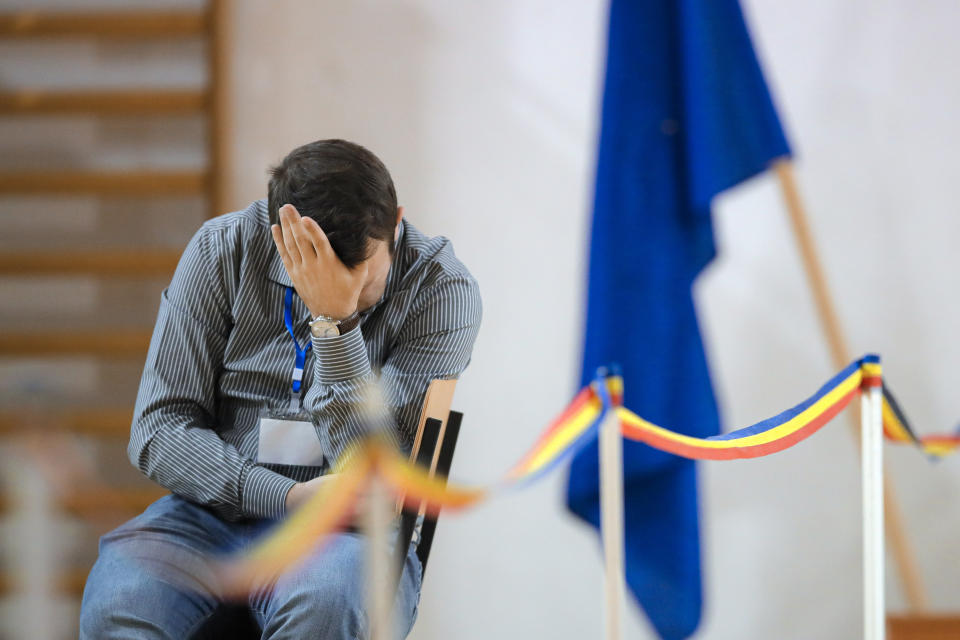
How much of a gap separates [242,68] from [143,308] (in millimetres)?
728

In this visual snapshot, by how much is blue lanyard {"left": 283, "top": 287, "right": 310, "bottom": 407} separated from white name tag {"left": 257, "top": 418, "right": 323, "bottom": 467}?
0.04 m

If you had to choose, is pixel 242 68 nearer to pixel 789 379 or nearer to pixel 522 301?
pixel 522 301

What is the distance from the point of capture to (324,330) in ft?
4.44

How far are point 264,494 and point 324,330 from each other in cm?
26

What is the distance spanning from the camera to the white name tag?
55.7 inches

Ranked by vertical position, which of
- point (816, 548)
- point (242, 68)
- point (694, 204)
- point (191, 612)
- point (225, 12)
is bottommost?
point (816, 548)

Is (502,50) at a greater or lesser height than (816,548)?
greater

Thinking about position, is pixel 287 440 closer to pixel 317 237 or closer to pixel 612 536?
pixel 317 237

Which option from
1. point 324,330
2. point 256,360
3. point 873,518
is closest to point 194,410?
point 256,360

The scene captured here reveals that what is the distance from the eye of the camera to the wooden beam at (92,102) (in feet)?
7.91

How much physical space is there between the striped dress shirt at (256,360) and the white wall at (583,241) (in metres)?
1.08

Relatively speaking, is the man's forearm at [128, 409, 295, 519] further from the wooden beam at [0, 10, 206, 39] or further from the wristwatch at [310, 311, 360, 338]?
the wooden beam at [0, 10, 206, 39]

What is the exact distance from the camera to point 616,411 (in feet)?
3.78

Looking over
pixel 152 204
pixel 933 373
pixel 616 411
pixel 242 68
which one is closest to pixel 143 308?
pixel 152 204
